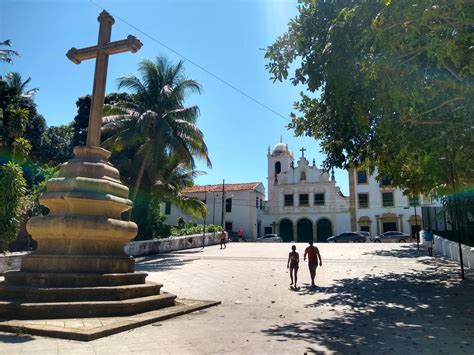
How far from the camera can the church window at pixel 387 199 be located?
47250 millimetres

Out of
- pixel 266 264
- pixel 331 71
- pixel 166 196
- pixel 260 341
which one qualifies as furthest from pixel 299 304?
pixel 166 196

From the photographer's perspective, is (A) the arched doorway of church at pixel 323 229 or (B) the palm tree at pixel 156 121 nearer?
(B) the palm tree at pixel 156 121

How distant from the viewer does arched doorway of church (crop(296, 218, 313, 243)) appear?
5000 centimetres

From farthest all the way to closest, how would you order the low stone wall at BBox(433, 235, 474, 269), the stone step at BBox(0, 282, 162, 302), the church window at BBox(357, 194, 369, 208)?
the church window at BBox(357, 194, 369, 208) < the low stone wall at BBox(433, 235, 474, 269) < the stone step at BBox(0, 282, 162, 302)

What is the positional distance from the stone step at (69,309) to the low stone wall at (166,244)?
12.9 meters

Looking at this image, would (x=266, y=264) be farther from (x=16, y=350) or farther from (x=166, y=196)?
(x=16, y=350)

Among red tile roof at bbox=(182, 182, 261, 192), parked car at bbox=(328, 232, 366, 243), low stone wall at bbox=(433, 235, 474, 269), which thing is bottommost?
low stone wall at bbox=(433, 235, 474, 269)

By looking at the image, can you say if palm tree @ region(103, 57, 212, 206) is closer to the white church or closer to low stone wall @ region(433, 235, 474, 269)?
low stone wall @ region(433, 235, 474, 269)

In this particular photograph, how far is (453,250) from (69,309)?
17426 millimetres

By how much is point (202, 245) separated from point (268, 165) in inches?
1216

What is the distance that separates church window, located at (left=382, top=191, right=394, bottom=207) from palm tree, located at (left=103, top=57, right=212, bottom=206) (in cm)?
3115

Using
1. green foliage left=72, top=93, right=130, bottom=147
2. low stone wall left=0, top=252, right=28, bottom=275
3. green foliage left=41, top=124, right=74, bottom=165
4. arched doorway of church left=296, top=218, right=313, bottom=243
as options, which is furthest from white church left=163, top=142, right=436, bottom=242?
low stone wall left=0, top=252, right=28, bottom=275

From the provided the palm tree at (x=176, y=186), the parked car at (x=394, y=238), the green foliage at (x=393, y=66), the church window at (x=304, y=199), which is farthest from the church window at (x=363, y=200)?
A: the green foliage at (x=393, y=66)

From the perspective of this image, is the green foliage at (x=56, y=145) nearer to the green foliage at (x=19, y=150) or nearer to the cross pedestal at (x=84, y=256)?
the green foliage at (x=19, y=150)
